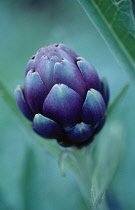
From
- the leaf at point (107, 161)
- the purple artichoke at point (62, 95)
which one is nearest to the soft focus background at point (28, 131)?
the leaf at point (107, 161)

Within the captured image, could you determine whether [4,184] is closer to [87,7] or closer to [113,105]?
[113,105]

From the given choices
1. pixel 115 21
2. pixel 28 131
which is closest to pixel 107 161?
pixel 28 131

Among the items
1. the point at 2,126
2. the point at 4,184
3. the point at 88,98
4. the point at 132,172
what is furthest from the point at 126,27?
the point at 2,126

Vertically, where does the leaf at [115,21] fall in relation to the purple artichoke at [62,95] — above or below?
above

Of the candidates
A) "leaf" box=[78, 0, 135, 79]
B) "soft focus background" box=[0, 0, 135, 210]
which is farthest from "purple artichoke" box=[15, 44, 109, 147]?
"soft focus background" box=[0, 0, 135, 210]

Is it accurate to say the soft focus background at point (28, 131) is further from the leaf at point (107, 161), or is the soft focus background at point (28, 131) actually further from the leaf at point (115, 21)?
the leaf at point (115, 21)

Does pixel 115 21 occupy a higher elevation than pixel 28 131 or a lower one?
higher

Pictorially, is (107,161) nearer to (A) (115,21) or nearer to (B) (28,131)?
(B) (28,131)

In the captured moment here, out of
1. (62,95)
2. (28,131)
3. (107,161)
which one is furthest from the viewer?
(28,131)
